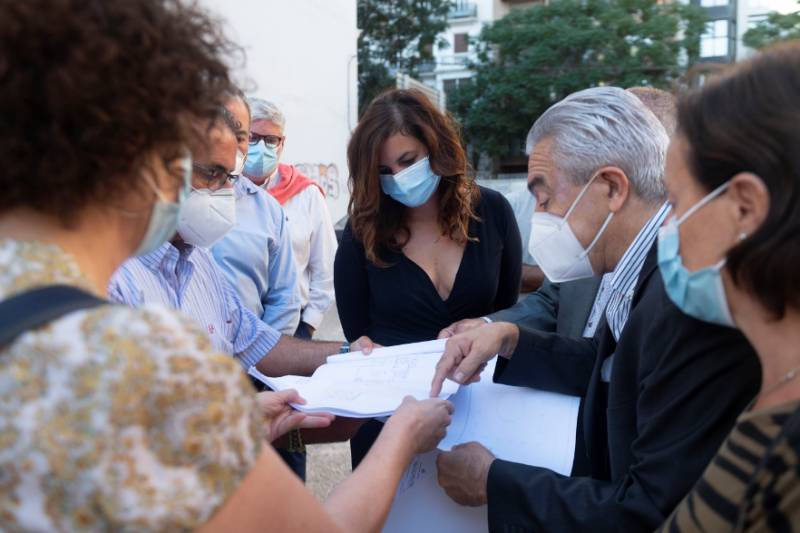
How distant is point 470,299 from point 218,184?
1.09 m

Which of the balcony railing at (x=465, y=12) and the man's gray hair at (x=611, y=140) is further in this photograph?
the balcony railing at (x=465, y=12)

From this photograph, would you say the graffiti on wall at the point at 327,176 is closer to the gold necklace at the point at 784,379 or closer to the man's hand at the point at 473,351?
the man's hand at the point at 473,351

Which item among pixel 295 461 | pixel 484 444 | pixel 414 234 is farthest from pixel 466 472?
pixel 295 461

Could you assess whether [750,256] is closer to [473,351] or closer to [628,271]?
[628,271]

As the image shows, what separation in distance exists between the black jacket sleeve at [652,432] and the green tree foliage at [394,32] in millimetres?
24964

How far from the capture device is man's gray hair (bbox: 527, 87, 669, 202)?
1893mm

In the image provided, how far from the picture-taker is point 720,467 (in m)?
1.13

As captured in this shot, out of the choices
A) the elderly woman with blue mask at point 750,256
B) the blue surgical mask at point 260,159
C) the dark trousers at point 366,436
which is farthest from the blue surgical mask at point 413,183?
the elderly woman with blue mask at point 750,256

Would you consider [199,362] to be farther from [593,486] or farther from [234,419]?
[593,486]

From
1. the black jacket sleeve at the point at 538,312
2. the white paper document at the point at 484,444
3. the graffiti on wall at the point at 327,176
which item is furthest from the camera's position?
the graffiti on wall at the point at 327,176

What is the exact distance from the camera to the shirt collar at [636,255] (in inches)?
73.1

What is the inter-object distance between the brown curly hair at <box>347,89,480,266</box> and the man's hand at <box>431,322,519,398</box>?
2.83ft

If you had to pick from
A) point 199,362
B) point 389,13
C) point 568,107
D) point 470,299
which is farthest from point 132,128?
point 389,13

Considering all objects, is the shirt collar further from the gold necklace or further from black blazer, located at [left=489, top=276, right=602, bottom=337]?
the gold necklace
